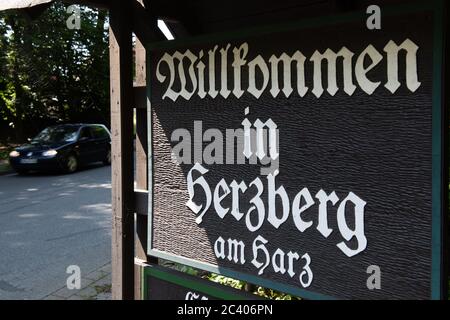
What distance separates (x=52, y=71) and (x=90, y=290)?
1574 cm

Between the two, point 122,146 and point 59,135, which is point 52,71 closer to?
point 59,135

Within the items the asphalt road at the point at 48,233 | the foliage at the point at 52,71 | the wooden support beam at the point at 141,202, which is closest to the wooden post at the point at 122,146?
the wooden support beam at the point at 141,202

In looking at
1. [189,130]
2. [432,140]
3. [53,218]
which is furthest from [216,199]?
[53,218]

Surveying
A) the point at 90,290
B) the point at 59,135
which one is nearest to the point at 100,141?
the point at 59,135

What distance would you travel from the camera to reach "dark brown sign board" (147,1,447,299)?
1688 mm

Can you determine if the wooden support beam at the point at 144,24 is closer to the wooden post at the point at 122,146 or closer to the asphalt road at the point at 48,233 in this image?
the wooden post at the point at 122,146

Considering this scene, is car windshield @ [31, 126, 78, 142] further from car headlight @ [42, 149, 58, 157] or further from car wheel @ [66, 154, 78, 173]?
car headlight @ [42, 149, 58, 157]

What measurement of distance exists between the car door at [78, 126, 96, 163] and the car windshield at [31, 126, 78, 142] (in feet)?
0.70

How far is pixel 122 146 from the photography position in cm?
266

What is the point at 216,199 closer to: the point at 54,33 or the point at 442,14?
the point at 442,14

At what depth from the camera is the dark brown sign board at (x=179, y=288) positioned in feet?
7.30

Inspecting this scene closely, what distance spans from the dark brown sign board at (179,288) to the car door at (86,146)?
1131cm

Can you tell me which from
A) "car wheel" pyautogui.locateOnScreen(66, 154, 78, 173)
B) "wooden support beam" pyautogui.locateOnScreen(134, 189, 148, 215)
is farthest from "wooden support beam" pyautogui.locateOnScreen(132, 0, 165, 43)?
"car wheel" pyautogui.locateOnScreen(66, 154, 78, 173)
